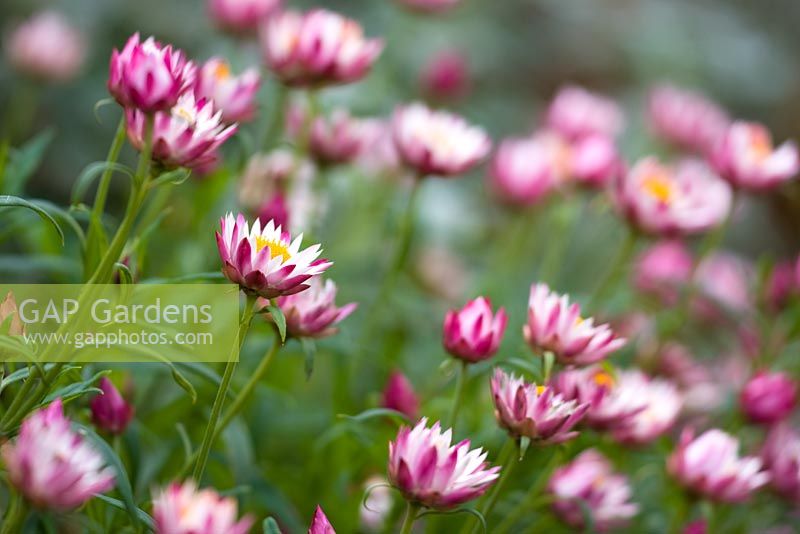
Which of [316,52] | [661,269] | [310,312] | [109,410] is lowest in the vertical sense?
[661,269]

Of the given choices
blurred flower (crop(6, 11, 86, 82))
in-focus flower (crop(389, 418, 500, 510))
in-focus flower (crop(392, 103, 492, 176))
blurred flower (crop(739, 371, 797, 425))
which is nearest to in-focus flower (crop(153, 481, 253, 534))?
in-focus flower (crop(389, 418, 500, 510))

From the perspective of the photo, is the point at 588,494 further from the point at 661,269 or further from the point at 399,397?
the point at 661,269

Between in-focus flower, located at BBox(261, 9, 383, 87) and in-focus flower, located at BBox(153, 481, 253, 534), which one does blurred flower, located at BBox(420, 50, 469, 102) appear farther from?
in-focus flower, located at BBox(153, 481, 253, 534)

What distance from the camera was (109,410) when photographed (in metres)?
1.07

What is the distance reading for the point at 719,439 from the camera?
126cm

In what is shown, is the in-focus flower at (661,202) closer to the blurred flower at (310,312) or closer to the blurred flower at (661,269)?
the blurred flower at (661,269)

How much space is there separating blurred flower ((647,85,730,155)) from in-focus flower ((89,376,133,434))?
6.16 feet

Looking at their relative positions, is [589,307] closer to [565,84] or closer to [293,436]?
[293,436]

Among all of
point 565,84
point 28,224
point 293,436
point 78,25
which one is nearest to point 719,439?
point 293,436

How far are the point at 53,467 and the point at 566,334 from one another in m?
0.58

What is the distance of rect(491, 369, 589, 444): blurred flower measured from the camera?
3.23ft

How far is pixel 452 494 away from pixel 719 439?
0.51 m

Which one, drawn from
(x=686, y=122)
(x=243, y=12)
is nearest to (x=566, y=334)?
(x=243, y=12)

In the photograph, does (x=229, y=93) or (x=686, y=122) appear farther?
(x=686, y=122)
